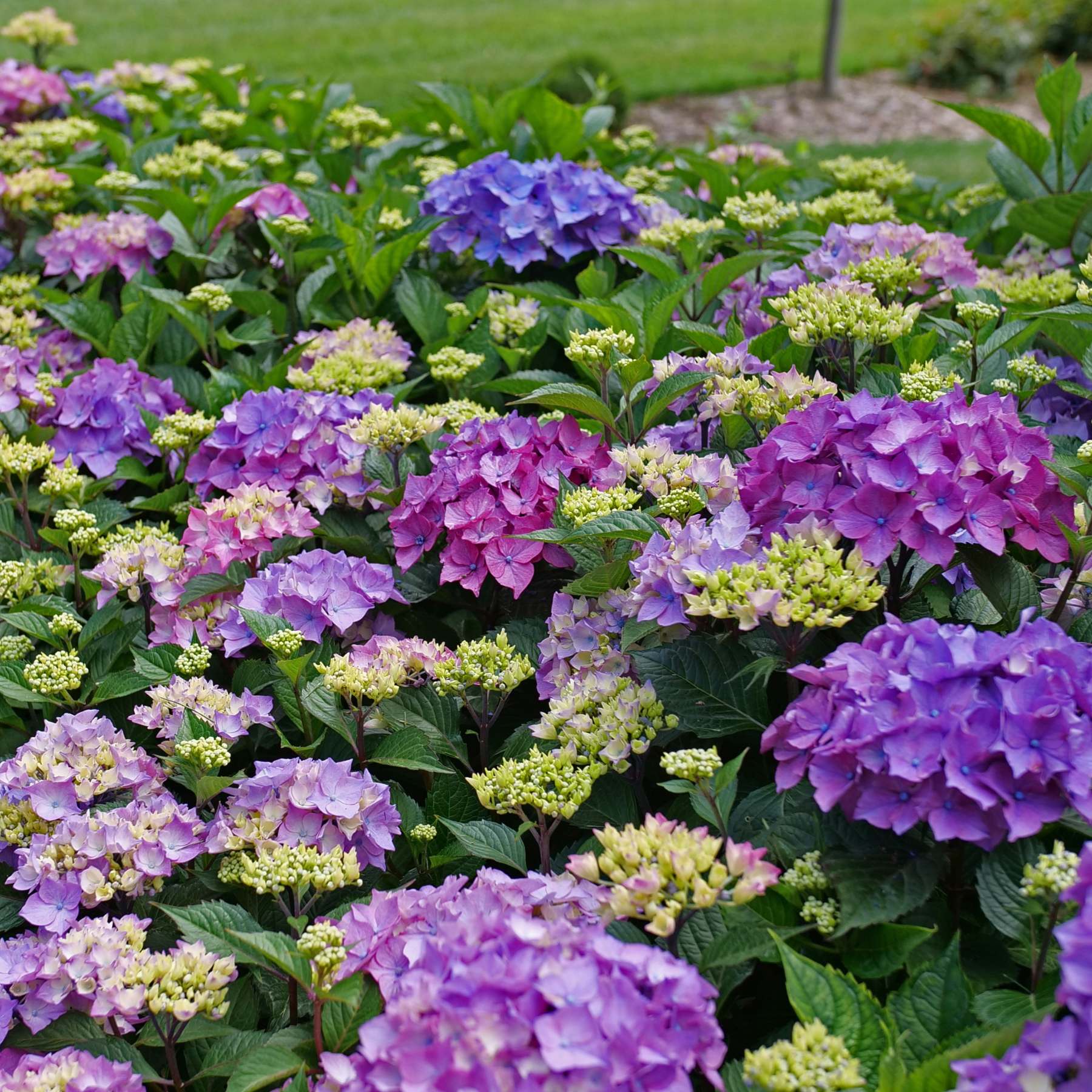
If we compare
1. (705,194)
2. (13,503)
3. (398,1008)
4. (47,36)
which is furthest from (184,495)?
(47,36)

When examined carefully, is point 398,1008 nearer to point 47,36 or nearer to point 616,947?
point 616,947

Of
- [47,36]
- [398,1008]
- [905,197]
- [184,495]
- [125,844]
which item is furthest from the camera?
[47,36]

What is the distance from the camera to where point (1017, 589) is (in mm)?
1850

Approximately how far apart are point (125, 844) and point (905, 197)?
3.10 meters

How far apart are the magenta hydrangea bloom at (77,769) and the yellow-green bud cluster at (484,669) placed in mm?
504

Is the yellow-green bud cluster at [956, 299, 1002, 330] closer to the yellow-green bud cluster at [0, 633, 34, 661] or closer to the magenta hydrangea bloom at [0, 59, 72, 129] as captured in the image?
the yellow-green bud cluster at [0, 633, 34, 661]

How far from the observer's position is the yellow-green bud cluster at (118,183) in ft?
11.7

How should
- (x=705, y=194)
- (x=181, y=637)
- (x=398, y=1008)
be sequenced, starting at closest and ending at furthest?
(x=398, y=1008) < (x=181, y=637) < (x=705, y=194)

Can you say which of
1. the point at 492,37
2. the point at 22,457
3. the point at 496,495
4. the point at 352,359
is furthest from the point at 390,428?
the point at 492,37

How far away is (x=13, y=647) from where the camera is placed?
2.32 metres

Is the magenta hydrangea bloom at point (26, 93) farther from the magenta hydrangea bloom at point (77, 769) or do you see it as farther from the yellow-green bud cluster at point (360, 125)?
the magenta hydrangea bloom at point (77, 769)

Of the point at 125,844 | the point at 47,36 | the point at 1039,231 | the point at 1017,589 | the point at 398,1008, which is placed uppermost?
the point at 47,36

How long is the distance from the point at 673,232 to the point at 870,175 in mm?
917

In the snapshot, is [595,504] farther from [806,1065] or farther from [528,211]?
[528,211]
